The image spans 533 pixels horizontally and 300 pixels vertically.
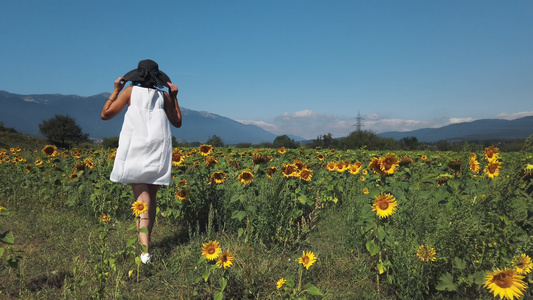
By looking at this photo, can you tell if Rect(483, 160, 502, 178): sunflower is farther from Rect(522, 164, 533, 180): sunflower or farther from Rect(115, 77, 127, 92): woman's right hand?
Rect(115, 77, 127, 92): woman's right hand

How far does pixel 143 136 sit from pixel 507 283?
290cm

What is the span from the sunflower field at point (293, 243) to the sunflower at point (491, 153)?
0.03 meters

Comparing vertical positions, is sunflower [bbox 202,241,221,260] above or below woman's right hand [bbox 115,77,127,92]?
below

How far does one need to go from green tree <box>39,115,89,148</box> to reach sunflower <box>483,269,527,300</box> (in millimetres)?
71821

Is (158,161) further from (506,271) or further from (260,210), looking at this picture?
(506,271)

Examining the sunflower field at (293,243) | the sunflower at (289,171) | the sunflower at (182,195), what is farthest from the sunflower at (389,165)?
the sunflower at (182,195)

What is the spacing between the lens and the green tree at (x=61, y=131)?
6274cm

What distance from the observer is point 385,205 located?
2.45 metres

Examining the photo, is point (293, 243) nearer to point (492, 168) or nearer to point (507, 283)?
point (507, 283)

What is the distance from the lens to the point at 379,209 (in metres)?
2.46

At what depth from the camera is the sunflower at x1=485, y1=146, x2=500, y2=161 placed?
3148 millimetres

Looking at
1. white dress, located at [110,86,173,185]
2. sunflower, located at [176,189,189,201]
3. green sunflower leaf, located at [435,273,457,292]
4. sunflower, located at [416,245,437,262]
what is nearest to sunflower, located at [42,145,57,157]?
sunflower, located at [176,189,189,201]

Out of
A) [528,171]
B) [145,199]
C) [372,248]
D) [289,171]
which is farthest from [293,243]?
[528,171]

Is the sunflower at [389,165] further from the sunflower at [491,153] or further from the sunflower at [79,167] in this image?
the sunflower at [79,167]
